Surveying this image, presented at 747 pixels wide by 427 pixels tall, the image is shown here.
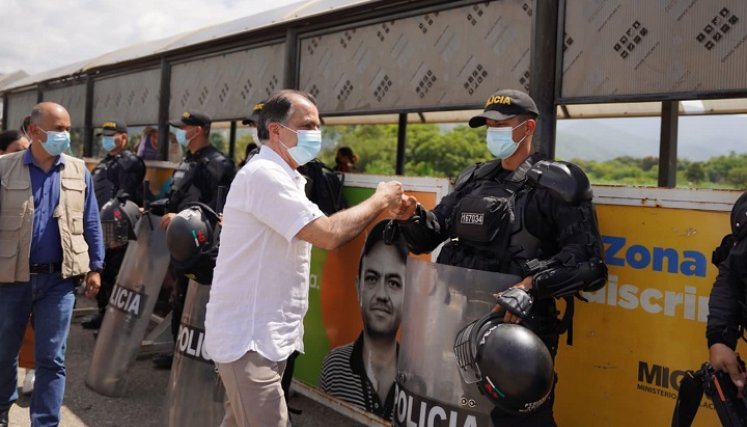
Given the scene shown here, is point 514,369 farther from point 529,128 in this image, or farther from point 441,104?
point 441,104

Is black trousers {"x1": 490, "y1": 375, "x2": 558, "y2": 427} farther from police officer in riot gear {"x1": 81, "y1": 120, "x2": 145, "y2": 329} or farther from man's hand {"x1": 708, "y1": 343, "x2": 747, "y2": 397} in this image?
police officer in riot gear {"x1": 81, "y1": 120, "x2": 145, "y2": 329}

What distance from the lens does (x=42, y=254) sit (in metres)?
3.59

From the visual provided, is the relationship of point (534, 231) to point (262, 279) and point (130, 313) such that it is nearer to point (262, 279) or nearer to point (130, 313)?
point (262, 279)

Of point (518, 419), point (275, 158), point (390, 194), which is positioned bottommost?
point (518, 419)

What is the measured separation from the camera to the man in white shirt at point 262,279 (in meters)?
2.26

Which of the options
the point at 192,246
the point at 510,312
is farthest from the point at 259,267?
the point at 192,246

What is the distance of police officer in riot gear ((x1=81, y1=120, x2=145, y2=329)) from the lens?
655 cm

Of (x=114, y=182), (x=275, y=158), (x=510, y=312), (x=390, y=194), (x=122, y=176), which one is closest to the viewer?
(x=510, y=312)

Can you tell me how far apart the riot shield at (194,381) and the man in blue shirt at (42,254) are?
24.8 inches

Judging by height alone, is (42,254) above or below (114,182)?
below

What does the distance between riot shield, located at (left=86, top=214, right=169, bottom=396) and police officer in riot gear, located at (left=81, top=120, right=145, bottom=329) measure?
65.4 inches

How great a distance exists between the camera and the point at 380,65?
5.20 m

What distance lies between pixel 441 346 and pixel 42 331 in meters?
2.36

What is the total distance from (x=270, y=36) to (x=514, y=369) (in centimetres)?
497
